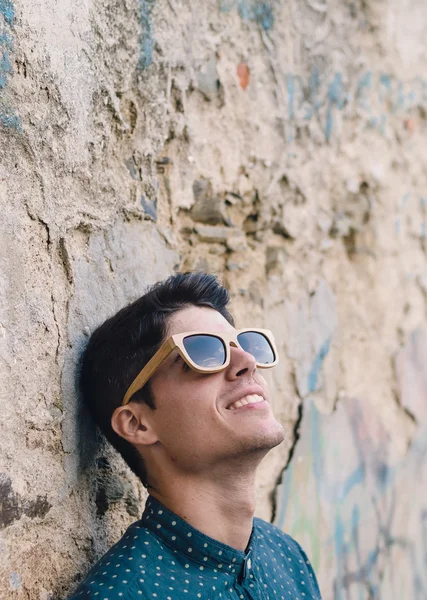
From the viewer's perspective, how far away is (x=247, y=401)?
1814 millimetres

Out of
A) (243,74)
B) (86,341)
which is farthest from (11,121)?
(243,74)

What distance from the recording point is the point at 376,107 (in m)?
3.54

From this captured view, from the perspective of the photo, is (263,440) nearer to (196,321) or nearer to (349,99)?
(196,321)

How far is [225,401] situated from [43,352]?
0.43 meters

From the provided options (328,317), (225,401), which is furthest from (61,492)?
(328,317)

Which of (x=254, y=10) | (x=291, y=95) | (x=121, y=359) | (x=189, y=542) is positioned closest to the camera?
(x=189, y=542)

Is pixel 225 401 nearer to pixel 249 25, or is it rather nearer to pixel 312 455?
pixel 312 455

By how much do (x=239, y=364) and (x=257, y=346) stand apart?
0.47 feet

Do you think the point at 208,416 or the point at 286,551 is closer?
the point at 208,416

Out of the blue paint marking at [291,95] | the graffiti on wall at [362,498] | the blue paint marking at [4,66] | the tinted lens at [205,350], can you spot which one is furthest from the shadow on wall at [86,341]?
the blue paint marking at [291,95]

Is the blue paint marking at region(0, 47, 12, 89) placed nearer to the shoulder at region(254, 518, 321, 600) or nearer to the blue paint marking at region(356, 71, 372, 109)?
the shoulder at region(254, 518, 321, 600)

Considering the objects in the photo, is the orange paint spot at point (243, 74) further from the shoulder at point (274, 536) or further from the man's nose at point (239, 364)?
the shoulder at point (274, 536)

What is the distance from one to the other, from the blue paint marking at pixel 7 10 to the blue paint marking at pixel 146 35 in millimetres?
621

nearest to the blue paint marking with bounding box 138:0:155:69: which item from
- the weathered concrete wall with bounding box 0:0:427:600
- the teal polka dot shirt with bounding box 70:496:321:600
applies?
the weathered concrete wall with bounding box 0:0:427:600
